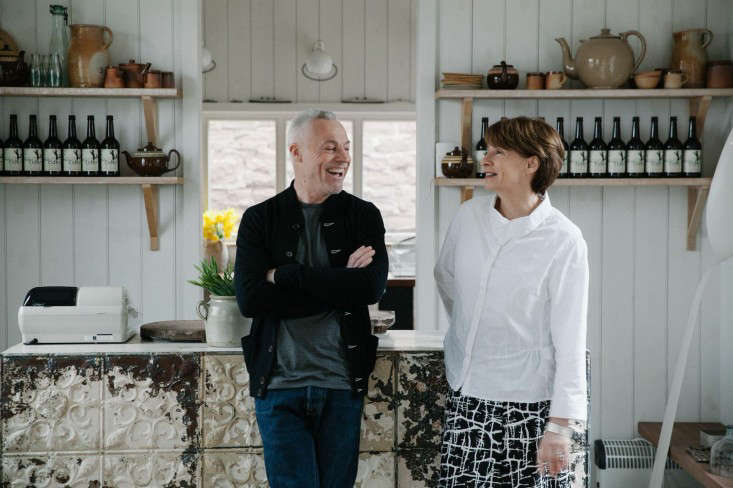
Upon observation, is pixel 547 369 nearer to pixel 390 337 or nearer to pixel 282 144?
pixel 390 337

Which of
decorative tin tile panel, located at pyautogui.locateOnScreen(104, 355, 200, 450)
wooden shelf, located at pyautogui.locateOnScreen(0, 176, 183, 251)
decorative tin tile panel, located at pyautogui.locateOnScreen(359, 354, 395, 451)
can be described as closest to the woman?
decorative tin tile panel, located at pyautogui.locateOnScreen(359, 354, 395, 451)

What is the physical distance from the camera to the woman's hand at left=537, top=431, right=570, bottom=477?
1.76 metres

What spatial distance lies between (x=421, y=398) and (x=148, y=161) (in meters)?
1.86

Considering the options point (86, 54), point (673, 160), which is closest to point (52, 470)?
point (86, 54)

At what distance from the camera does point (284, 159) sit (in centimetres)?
677

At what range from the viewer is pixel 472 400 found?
1856 millimetres

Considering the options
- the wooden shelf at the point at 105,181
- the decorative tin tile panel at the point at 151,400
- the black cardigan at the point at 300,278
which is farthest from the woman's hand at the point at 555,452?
the wooden shelf at the point at 105,181

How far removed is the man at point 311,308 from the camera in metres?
1.89

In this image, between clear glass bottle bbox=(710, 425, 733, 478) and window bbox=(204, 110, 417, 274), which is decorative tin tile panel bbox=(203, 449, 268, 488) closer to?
clear glass bottle bbox=(710, 425, 733, 478)

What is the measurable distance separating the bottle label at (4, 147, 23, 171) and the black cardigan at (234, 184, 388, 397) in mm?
1978

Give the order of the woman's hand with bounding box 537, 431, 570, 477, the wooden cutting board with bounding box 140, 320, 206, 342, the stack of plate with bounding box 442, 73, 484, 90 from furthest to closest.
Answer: the stack of plate with bounding box 442, 73, 484, 90 < the wooden cutting board with bounding box 140, 320, 206, 342 < the woman's hand with bounding box 537, 431, 570, 477

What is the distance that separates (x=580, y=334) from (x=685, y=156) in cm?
210

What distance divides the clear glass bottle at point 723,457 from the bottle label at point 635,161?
47.3 inches

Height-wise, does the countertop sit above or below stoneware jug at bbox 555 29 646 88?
below
